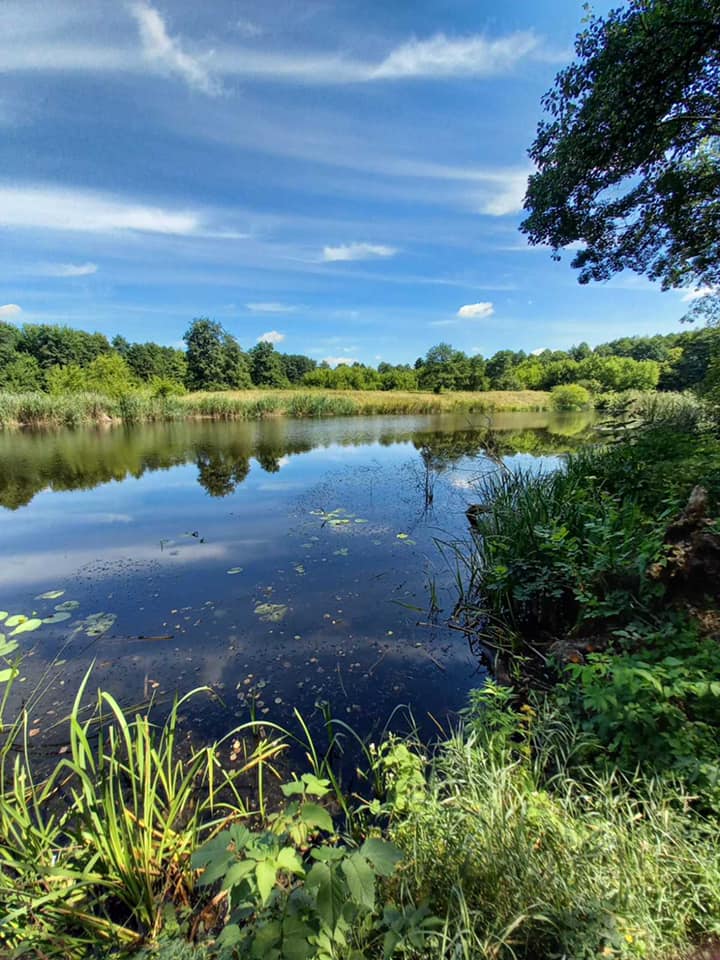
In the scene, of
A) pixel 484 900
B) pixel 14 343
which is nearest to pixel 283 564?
pixel 484 900

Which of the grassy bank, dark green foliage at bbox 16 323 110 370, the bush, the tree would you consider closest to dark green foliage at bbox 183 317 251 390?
dark green foliage at bbox 16 323 110 370

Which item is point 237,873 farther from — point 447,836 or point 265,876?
point 447,836

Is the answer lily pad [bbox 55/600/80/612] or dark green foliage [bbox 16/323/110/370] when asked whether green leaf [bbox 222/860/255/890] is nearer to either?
lily pad [bbox 55/600/80/612]

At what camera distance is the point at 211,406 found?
2569cm

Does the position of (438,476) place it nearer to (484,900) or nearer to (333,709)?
(333,709)

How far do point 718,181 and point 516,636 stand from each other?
1052 cm

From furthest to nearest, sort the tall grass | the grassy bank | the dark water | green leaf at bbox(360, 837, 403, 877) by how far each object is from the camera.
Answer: the grassy bank < the dark water < the tall grass < green leaf at bbox(360, 837, 403, 877)

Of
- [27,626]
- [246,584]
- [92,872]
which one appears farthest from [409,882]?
[27,626]

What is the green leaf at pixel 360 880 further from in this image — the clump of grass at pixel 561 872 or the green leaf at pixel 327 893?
the clump of grass at pixel 561 872

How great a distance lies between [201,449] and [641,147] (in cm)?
1441

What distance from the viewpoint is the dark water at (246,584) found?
299 centimetres

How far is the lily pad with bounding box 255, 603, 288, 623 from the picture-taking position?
12.6ft

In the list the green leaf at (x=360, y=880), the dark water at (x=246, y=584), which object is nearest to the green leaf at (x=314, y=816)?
the green leaf at (x=360, y=880)

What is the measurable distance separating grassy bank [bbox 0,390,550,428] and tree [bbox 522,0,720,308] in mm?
21000
